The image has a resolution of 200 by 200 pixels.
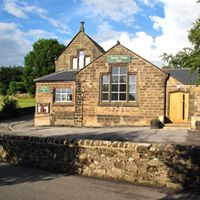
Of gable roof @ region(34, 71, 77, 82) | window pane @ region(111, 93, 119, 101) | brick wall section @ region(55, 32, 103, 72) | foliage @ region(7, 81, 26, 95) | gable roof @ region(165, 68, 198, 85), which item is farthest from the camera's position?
foliage @ region(7, 81, 26, 95)

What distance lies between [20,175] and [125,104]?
1891 cm

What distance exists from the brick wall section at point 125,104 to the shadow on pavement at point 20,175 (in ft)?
56.3

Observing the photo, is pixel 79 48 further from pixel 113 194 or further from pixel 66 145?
pixel 113 194

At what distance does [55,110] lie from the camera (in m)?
33.1

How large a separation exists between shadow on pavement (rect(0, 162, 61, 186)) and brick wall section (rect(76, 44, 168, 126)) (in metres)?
17.2

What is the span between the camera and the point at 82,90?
31.3 meters

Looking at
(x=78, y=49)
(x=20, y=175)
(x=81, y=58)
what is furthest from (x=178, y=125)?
(x=78, y=49)

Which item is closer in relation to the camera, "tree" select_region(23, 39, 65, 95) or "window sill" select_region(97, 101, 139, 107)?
"window sill" select_region(97, 101, 139, 107)

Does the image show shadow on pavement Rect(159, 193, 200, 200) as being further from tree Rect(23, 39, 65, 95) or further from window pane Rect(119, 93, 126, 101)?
tree Rect(23, 39, 65, 95)

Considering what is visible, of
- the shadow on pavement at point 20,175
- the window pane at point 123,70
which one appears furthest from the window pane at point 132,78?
the shadow on pavement at point 20,175

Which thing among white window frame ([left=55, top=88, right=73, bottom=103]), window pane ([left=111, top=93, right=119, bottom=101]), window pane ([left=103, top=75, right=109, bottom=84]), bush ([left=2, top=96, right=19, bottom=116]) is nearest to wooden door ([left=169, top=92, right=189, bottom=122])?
window pane ([left=111, top=93, right=119, bottom=101])

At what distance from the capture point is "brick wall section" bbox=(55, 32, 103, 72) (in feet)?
135

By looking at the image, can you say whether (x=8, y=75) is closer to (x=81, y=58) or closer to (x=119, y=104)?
(x=81, y=58)

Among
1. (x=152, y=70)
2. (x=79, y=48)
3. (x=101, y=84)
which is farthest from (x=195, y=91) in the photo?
(x=79, y=48)
